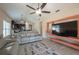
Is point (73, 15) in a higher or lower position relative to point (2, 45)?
higher

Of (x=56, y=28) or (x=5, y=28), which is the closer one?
→ (x=5, y=28)

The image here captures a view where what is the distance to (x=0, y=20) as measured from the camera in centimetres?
225

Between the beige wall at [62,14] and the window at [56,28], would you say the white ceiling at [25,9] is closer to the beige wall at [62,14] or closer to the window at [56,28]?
the beige wall at [62,14]

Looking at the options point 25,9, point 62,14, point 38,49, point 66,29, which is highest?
point 25,9

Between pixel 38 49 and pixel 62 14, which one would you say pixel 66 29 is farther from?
pixel 38 49

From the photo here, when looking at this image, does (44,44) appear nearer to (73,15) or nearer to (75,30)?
(75,30)

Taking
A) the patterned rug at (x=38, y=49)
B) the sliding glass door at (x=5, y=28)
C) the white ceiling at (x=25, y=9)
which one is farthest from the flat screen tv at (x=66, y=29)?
the sliding glass door at (x=5, y=28)

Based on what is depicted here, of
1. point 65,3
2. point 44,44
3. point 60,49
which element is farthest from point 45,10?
point 60,49

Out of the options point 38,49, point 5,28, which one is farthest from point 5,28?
point 38,49

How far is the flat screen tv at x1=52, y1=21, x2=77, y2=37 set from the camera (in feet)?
7.21

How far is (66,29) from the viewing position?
232 cm
